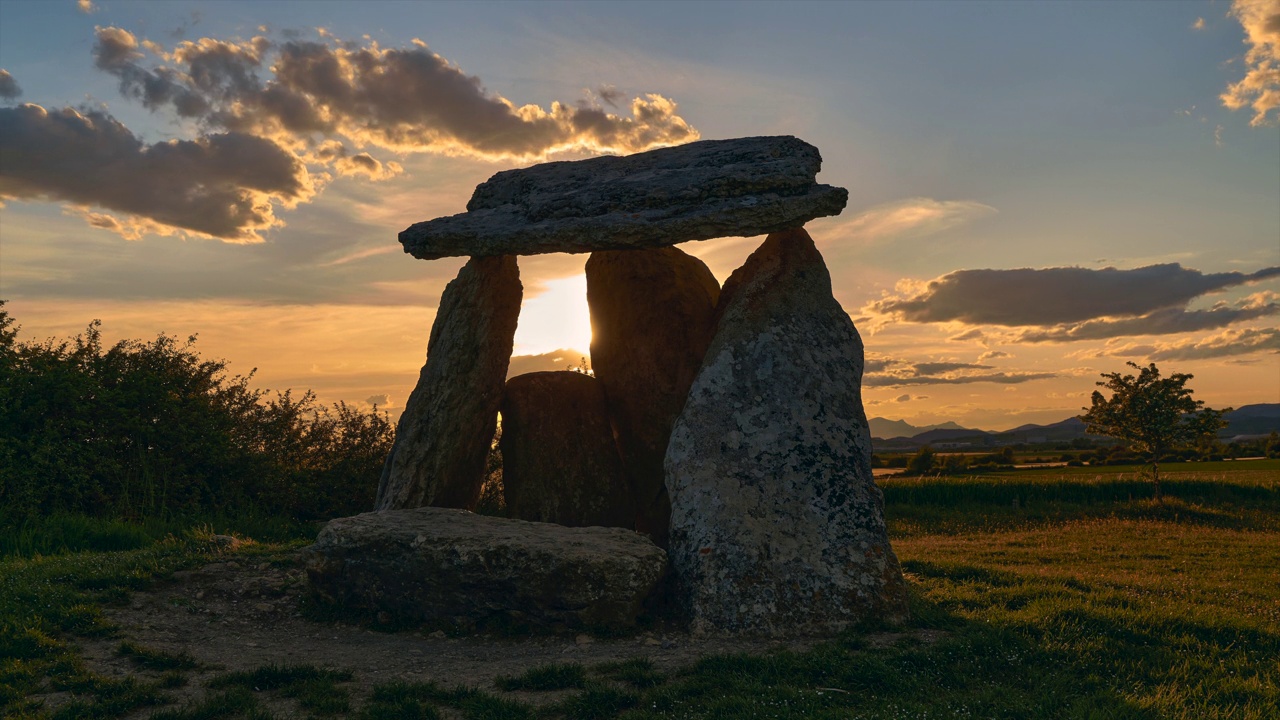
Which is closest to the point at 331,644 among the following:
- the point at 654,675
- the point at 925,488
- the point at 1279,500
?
the point at 654,675

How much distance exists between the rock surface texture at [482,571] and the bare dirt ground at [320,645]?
32 centimetres

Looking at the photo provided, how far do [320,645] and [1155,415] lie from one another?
1187 inches

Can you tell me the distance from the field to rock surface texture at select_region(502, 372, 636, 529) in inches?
166

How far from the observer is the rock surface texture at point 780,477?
10828mm

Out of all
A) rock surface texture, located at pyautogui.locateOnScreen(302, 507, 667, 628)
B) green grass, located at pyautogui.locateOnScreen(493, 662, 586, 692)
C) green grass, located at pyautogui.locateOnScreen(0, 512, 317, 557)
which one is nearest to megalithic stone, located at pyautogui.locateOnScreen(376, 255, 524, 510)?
rock surface texture, located at pyautogui.locateOnScreen(302, 507, 667, 628)

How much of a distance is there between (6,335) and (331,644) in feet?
54.6

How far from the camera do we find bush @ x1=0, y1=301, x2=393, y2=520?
1930 centimetres

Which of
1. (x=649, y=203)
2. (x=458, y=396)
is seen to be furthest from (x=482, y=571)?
(x=649, y=203)

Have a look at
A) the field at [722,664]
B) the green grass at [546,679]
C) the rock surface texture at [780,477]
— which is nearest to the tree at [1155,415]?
the field at [722,664]

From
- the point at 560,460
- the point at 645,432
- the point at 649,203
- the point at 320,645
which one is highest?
the point at 649,203

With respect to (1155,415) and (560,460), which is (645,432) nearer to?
(560,460)

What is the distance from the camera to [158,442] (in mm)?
21062

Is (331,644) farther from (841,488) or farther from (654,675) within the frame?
(841,488)

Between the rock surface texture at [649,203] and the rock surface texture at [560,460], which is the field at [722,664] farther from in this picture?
the rock surface texture at [649,203]
